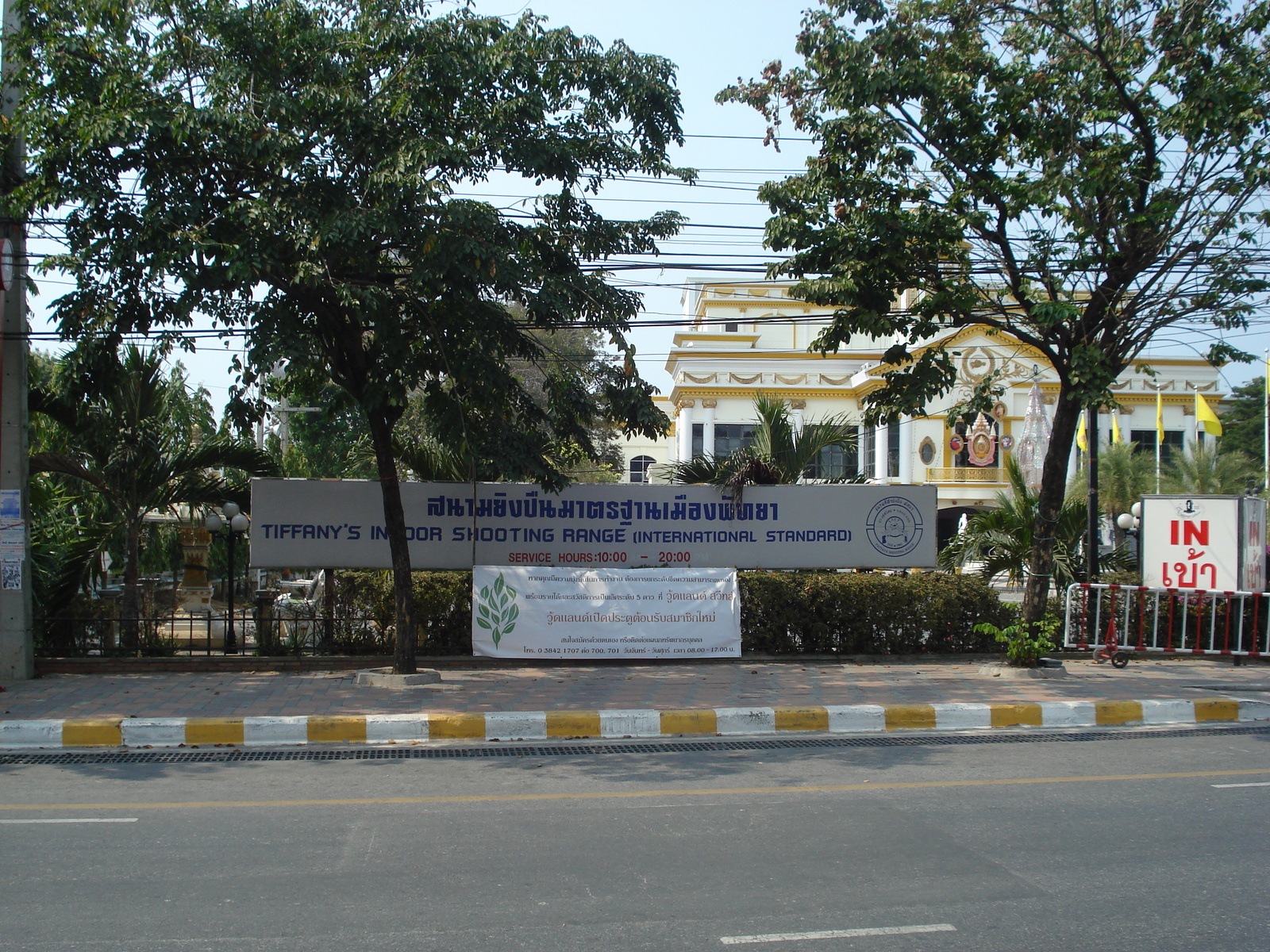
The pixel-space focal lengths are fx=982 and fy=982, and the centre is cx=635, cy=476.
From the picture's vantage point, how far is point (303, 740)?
28.0 ft

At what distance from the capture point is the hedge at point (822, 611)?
12.1 metres

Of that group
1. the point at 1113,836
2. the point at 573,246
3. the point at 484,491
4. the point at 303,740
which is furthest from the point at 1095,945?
the point at 484,491

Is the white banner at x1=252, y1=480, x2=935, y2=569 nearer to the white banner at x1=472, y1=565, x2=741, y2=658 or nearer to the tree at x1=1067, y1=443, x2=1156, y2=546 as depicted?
the white banner at x1=472, y1=565, x2=741, y2=658

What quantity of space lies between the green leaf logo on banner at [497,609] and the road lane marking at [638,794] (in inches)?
194

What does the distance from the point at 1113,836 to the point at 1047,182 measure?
7509 millimetres

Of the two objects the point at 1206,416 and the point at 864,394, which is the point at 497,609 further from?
the point at 864,394

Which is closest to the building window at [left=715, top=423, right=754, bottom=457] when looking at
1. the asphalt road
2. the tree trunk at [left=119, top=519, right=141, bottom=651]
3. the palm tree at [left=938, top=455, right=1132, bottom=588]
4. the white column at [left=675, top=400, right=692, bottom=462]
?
the white column at [left=675, top=400, right=692, bottom=462]

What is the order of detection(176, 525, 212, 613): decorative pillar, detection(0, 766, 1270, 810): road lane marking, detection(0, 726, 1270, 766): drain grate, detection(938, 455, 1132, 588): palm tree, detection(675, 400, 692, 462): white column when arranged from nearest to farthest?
detection(0, 766, 1270, 810): road lane marking
detection(0, 726, 1270, 766): drain grate
detection(938, 455, 1132, 588): palm tree
detection(176, 525, 212, 613): decorative pillar
detection(675, 400, 692, 462): white column

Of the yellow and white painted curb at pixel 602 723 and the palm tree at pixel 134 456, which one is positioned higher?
the palm tree at pixel 134 456

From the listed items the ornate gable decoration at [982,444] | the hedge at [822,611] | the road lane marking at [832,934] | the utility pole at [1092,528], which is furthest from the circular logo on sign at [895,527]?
Answer: the ornate gable decoration at [982,444]

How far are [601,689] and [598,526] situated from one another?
9.01 ft

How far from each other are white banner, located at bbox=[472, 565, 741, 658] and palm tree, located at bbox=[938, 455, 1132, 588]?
523 cm

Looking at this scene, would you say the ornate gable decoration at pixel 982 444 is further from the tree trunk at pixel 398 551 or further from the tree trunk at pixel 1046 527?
the tree trunk at pixel 398 551

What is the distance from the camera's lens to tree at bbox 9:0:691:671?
9.16 m
